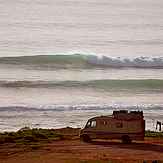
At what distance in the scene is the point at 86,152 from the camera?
9.48 metres

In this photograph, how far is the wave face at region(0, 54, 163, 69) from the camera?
35.3 meters

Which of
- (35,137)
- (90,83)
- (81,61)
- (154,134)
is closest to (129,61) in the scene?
(81,61)

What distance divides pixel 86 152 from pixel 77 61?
28.9 m

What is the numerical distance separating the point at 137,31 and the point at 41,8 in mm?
26664

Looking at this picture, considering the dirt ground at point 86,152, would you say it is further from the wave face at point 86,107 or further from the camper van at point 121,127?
the wave face at point 86,107

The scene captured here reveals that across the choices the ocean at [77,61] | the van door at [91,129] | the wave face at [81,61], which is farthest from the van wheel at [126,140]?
the wave face at [81,61]

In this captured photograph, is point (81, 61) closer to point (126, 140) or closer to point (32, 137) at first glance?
point (32, 137)

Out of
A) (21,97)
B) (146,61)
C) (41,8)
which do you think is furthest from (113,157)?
(41,8)

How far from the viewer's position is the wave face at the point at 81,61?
35.3m

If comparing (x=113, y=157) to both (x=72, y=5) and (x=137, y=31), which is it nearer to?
(x=137, y=31)

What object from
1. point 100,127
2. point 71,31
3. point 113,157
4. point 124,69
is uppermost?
point 71,31

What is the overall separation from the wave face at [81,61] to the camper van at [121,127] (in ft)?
79.5

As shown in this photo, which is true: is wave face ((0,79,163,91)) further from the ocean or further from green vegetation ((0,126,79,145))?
green vegetation ((0,126,79,145))

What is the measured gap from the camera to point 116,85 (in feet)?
90.0
